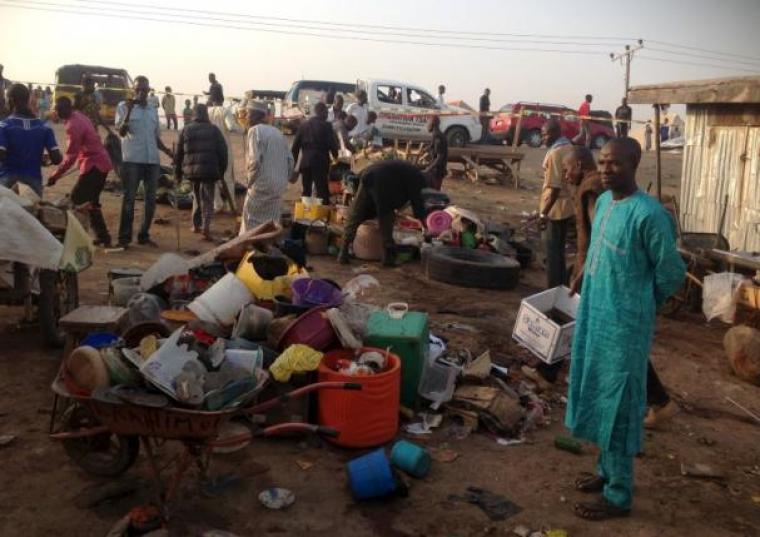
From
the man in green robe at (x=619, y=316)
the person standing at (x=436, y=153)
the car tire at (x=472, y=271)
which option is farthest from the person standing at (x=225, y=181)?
the man in green robe at (x=619, y=316)

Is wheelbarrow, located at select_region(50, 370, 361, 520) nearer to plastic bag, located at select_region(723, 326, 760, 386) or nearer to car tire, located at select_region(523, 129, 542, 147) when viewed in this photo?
plastic bag, located at select_region(723, 326, 760, 386)

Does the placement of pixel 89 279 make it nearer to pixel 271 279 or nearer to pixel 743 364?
pixel 271 279

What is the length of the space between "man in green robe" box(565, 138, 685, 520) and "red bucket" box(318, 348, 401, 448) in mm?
1222

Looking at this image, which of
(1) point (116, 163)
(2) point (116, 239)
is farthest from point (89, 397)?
(1) point (116, 163)

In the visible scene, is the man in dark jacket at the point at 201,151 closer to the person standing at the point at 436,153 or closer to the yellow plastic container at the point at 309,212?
the yellow plastic container at the point at 309,212

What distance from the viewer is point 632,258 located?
3711 millimetres

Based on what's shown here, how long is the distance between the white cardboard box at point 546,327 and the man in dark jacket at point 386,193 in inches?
141

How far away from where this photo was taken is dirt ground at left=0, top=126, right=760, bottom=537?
3.87 meters

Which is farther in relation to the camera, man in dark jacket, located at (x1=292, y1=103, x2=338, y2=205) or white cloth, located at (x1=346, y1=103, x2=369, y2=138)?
white cloth, located at (x1=346, y1=103, x2=369, y2=138)

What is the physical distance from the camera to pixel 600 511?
13.2 feet

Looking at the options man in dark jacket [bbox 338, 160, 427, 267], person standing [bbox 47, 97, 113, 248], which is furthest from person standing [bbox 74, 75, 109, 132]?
man in dark jacket [bbox 338, 160, 427, 267]

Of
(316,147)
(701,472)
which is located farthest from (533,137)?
(701,472)

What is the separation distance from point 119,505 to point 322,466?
1.23 metres

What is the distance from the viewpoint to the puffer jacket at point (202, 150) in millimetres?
10008
